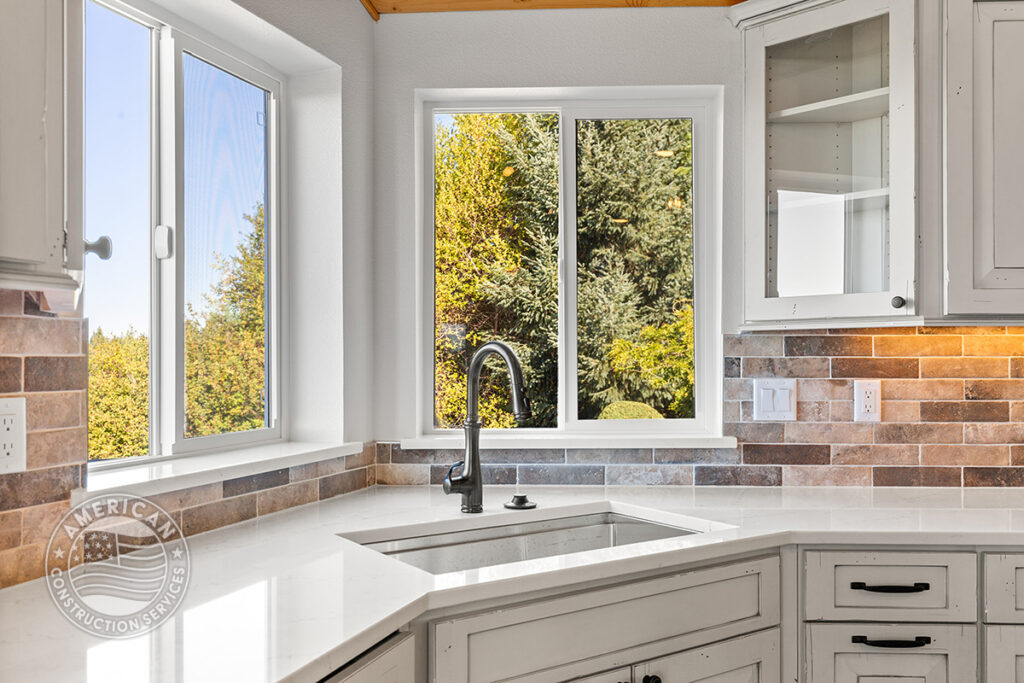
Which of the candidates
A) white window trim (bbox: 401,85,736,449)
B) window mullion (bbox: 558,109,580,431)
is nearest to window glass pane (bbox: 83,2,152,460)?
white window trim (bbox: 401,85,736,449)

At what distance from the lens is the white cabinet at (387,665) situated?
108cm

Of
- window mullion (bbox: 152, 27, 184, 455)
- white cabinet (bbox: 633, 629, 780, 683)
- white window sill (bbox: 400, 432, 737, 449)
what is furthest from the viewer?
white window sill (bbox: 400, 432, 737, 449)

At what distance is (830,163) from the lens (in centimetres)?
212

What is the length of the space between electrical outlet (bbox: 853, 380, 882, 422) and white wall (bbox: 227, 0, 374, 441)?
1.47 metres

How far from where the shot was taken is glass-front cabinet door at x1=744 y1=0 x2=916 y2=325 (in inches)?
77.5

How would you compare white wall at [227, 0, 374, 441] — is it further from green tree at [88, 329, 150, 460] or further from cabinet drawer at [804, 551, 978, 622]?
cabinet drawer at [804, 551, 978, 622]

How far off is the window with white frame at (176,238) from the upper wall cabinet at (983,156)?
181 cm

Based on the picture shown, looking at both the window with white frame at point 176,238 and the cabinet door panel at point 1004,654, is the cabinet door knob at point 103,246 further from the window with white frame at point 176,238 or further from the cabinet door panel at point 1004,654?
the cabinet door panel at point 1004,654

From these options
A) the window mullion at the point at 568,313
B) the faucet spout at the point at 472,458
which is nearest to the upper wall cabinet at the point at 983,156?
the window mullion at the point at 568,313

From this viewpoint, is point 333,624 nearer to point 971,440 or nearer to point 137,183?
point 137,183

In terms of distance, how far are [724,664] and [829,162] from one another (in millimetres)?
1360

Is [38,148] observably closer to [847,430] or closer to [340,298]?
[340,298]

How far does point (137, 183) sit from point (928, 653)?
2059 millimetres

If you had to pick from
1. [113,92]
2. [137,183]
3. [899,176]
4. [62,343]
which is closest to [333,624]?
[62,343]
